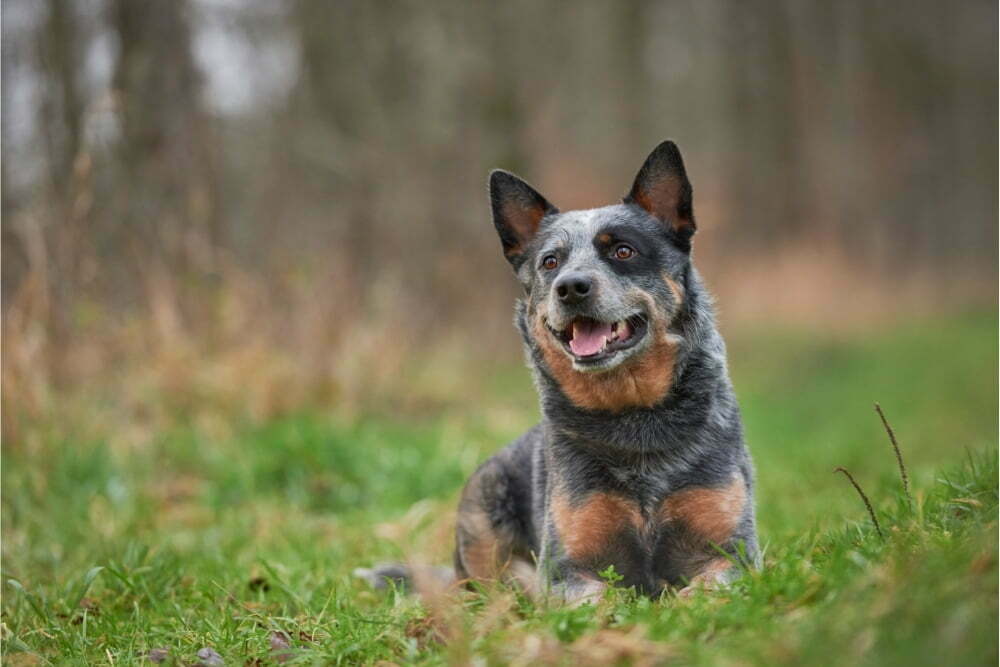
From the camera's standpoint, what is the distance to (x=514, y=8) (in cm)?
1817

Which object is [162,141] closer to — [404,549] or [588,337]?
[404,549]

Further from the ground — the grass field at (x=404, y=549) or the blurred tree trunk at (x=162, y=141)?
the blurred tree trunk at (x=162, y=141)

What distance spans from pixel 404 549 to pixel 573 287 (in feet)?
7.92

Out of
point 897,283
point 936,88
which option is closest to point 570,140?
point 897,283

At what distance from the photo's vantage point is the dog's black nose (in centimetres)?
385

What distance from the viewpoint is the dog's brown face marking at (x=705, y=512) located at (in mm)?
3770

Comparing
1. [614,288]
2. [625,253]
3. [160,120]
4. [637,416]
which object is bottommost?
[637,416]

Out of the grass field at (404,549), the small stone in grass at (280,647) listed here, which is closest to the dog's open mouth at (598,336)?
the grass field at (404,549)

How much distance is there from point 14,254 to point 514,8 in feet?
40.5

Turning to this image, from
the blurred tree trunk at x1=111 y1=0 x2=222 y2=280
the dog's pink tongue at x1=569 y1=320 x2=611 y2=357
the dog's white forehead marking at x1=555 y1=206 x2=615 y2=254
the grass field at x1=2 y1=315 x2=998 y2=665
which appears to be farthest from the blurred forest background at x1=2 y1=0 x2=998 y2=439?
the dog's pink tongue at x1=569 y1=320 x2=611 y2=357

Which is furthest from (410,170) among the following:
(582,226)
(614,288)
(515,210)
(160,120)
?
(614,288)

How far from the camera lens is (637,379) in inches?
157

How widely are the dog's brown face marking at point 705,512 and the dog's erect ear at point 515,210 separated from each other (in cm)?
137

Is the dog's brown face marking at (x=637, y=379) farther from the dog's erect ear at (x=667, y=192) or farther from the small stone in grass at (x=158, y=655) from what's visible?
the small stone in grass at (x=158, y=655)
